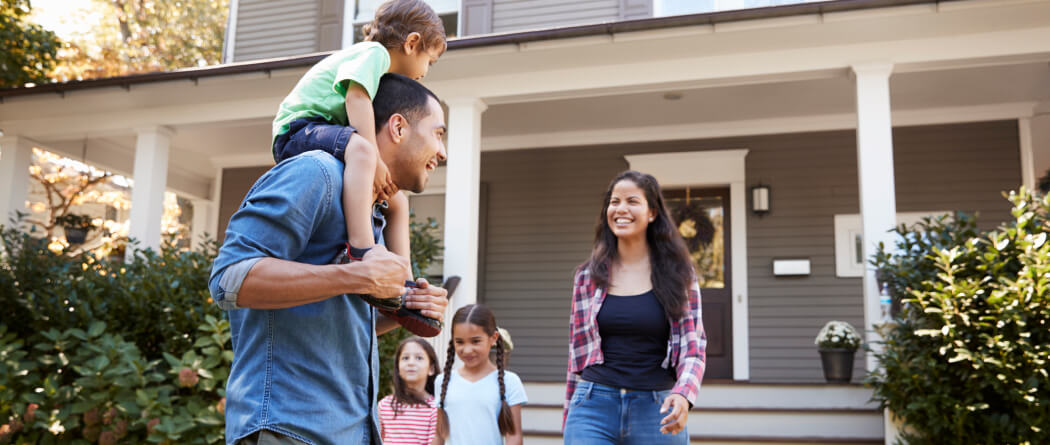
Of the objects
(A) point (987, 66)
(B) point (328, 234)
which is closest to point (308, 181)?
(B) point (328, 234)

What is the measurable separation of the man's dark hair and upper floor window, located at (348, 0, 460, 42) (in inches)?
286

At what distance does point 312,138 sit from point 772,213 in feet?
23.0

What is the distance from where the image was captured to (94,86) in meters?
7.68

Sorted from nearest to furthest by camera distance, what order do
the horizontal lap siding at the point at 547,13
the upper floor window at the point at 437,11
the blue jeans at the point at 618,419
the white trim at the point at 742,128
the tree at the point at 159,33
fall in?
the blue jeans at the point at 618,419 < the white trim at the point at 742,128 < the horizontal lap siding at the point at 547,13 < the upper floor window at the point at 437,11 < the tree at the point at 159,33

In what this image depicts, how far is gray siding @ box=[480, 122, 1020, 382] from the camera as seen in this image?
24.9 ft

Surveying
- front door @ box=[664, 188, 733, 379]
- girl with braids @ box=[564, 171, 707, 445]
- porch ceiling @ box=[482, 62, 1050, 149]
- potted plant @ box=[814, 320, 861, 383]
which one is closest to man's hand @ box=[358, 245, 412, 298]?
girl with braids @ box=[564, 171, 707, 445]

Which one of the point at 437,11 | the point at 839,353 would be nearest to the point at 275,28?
the point at 437,11

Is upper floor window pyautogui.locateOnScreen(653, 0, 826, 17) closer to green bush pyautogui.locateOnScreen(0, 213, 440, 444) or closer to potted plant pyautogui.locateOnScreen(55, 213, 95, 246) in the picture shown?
green bush pyautogui.locateOnScreen(0, 213, 440, 444)

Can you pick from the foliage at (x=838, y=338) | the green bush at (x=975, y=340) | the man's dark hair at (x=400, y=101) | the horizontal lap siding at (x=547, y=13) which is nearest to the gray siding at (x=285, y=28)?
the horizontal lap siding at (x=547, y=13)

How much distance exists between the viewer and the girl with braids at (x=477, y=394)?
367 centimetres

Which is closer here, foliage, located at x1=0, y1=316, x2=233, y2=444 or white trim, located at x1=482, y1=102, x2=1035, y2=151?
foliage, located at x1=0, y1=316, x2=233, y2=444

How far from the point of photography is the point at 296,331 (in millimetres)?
1248

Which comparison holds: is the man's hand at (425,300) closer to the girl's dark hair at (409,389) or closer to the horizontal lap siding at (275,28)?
the girl's dark hair at (409,389)

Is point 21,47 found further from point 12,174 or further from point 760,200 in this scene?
point 760,200
